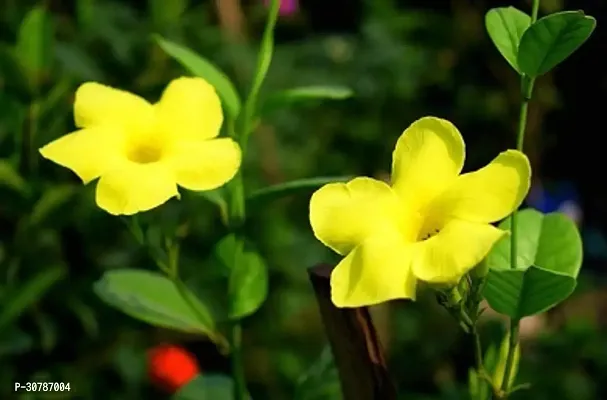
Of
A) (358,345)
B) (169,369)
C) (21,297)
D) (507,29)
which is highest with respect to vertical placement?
(507,29)

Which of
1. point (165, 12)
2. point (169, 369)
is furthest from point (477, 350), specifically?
point (165, 12)

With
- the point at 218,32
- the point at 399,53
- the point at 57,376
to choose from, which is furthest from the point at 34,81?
the point at 399,53

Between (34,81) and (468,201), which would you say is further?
(34,81)

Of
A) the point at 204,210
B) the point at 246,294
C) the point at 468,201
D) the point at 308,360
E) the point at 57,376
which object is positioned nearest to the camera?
the point at 468,201

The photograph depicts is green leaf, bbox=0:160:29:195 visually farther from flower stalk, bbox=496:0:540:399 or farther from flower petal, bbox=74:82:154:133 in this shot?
flower stalk, bbox=496:0:540:399

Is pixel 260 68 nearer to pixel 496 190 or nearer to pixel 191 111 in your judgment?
pixel 191 111

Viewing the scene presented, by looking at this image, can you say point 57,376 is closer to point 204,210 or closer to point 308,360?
point 204,210
